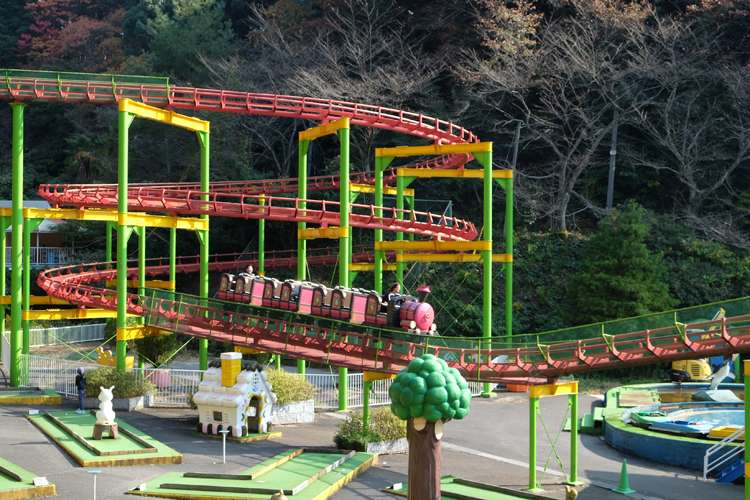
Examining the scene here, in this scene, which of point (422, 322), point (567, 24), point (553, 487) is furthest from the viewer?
point (567, 24)

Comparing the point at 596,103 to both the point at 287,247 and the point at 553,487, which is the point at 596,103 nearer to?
the point at 287,247

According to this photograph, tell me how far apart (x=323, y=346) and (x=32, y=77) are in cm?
1490

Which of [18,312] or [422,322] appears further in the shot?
[18,312]

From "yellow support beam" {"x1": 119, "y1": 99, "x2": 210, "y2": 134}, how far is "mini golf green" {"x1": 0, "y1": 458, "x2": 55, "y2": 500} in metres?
12.2

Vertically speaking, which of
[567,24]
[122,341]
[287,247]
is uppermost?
[567,24]

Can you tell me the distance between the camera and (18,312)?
27.0 meters

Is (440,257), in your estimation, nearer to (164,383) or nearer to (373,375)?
(373,375)

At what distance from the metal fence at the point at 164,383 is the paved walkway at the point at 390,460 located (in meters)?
0.81

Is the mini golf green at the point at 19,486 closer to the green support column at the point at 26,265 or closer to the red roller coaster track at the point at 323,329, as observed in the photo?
A: the red roller coaster track at the point at 323,329

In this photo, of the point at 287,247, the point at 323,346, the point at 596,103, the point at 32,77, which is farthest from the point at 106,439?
the point at 596,103

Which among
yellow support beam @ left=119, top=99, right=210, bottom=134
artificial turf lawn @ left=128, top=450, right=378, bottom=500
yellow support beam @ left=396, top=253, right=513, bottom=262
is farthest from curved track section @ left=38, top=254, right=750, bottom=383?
yellow support beam @ left=396, top=253, right=513, bottom=262

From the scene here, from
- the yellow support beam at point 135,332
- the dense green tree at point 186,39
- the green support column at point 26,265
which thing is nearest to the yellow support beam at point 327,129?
the yellow support beam at point 135,332

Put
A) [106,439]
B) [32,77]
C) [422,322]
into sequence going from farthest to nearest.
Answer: [32,77], [422,322], [106,439]

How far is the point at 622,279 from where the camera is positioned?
3225 cm
